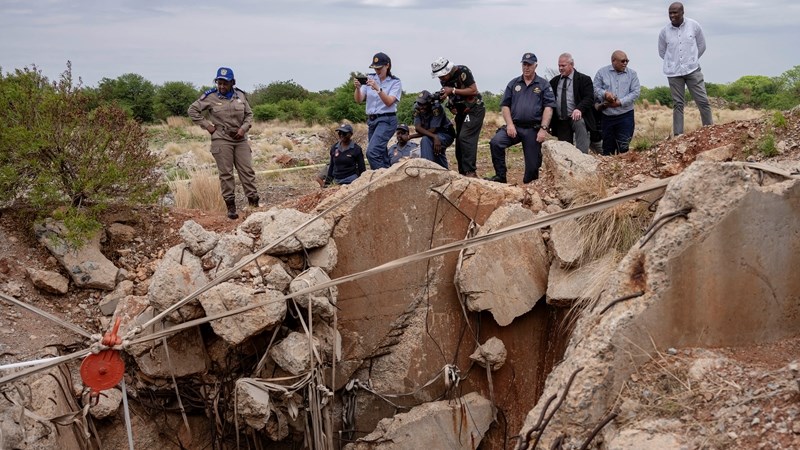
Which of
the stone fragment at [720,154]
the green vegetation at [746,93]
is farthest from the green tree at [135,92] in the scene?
the stone fragment at [720,154]

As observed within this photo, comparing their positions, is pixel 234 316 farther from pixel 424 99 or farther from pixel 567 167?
pixel 424 99

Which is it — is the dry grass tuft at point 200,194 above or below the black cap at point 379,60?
below

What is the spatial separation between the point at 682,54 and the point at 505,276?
164 inches

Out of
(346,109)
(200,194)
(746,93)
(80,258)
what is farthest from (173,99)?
(80,258)

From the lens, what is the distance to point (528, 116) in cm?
889

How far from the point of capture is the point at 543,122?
8.85 m

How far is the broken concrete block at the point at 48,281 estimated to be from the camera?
6.78 metres

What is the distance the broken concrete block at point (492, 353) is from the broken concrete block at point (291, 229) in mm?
1673

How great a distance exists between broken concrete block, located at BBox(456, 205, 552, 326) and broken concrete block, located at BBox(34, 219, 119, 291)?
122 inches

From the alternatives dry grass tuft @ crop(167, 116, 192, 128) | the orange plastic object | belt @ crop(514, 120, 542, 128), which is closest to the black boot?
belt @ crop(514, 120, 542, 128)

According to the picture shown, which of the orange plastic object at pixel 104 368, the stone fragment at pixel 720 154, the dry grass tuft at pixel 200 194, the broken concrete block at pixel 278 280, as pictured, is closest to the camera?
the orange plastic object at pixel 104 368

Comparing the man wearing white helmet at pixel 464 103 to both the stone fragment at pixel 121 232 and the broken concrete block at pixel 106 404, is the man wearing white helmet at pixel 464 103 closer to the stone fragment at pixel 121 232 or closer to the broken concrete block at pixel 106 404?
the stone fragment at pixel 121 232

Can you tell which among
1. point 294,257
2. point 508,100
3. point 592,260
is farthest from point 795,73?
point 294,257

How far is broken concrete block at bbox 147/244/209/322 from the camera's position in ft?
20.5
